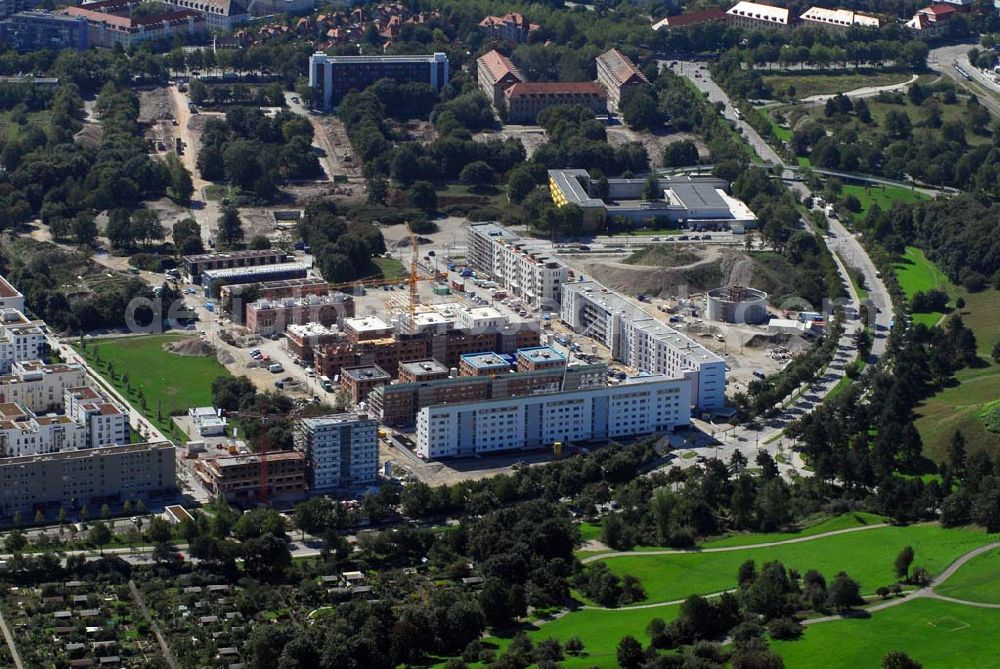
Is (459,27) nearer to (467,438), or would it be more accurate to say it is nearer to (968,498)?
(467,438)

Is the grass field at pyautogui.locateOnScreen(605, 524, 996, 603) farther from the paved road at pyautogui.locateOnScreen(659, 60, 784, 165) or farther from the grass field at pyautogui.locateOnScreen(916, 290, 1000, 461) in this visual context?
the paved road at pyautogui.locateOnScreen(659, 60, 784, 165)

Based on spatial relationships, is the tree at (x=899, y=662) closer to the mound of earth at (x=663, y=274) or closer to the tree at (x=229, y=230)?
the mound of earth at (x=663, y=274)

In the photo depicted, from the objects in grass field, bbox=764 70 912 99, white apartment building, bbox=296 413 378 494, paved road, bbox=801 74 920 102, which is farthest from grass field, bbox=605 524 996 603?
grass field, bbox=764 70 912 99

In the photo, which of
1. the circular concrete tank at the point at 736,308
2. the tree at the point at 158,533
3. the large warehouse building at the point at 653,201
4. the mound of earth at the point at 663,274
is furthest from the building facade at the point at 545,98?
the tree at the point at 158,533

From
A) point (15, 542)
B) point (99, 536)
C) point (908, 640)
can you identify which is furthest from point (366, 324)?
point (908, 640)

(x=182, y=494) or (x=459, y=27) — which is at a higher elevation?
(x=459, y=27)

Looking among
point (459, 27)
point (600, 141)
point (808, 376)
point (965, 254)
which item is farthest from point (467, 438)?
point (459, 27)
